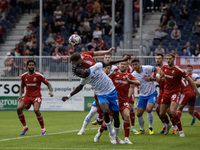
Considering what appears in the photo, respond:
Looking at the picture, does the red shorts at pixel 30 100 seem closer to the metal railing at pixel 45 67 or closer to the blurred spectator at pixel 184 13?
the metal railing at pixel 45 67

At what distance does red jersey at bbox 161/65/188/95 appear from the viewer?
1273 cm

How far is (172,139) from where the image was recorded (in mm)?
12031

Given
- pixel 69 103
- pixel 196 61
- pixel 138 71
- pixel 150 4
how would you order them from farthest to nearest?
pixel 150 4, pixel 69 103, pixel 196 61, pixel 138 71

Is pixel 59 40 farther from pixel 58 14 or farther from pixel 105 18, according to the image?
pixel 105 18

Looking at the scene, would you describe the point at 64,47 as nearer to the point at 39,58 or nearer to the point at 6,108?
the point at 39,58

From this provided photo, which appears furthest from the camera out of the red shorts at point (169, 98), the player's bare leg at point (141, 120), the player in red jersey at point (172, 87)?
the player's bare leg at point (141, 120)

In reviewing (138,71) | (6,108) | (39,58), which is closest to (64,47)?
(39,58)

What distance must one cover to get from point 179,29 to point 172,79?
16.2 metres

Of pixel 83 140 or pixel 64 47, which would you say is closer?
pixel 83 140

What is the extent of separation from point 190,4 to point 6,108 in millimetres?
13654

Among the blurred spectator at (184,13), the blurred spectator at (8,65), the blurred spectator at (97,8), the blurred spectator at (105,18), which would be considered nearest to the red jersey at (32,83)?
the blurred spectator at (8,65)

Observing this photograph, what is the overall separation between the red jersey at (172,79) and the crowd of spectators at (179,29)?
13130mm

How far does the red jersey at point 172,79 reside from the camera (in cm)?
1273

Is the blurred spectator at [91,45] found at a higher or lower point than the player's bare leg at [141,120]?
higher
